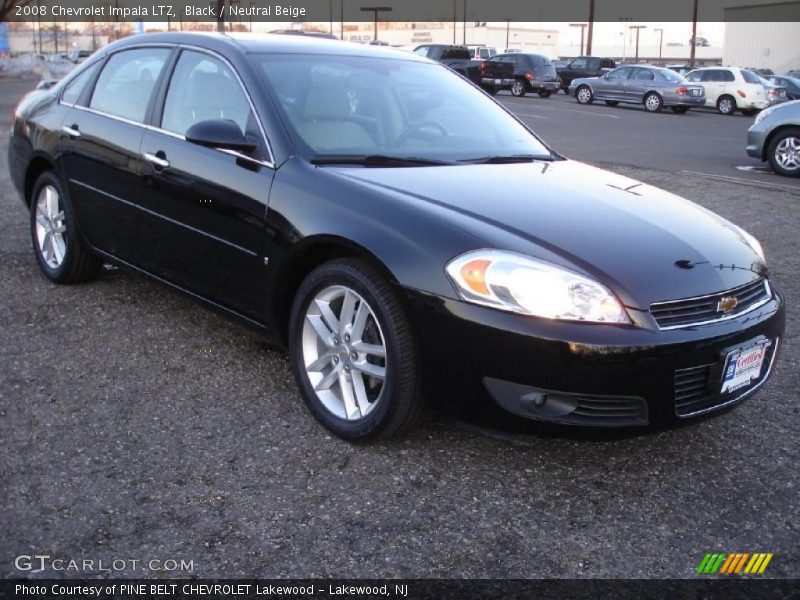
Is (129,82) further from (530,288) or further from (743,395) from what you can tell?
(743,395)

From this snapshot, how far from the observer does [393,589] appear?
2.55 m

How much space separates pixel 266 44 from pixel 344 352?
1.78m

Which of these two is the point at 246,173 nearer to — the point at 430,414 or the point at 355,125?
the point at 355,125

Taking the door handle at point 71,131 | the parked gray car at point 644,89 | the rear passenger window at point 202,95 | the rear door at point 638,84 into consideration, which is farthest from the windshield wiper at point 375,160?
the rear door at point 638,84

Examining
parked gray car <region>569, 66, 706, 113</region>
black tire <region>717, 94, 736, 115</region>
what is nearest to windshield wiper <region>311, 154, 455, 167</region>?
parked gray car <region>569, 66, 706, 113</region>

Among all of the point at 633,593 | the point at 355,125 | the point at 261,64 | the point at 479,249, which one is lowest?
the point at 633,593

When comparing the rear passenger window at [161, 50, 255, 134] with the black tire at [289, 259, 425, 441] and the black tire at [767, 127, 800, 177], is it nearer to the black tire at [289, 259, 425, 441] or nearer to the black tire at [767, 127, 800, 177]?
the black tire at [289, 259, 425, 441]

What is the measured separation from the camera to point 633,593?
2564 millimetres

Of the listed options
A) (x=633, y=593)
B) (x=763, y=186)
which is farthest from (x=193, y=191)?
(x=763, y=186)

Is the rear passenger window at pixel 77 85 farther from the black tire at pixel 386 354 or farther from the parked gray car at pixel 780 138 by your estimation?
the parked gray car at pixel 780 138

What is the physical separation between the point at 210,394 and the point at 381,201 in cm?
127

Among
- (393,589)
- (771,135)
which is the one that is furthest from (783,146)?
(393,589)

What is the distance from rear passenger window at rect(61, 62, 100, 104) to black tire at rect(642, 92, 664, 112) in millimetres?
25110

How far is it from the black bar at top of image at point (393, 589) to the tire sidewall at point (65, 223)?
9.88 feet
